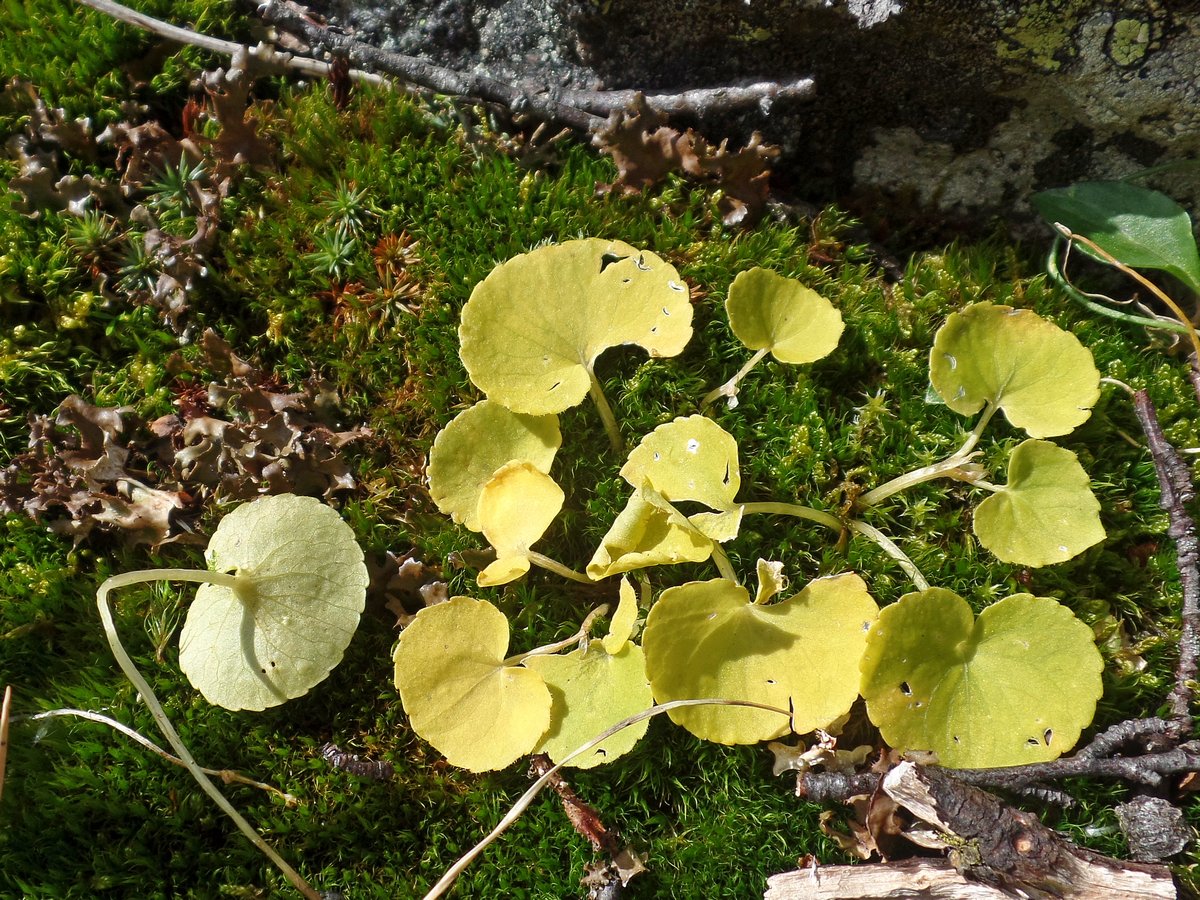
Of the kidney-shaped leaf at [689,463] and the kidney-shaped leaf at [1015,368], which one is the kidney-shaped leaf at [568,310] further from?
the kidney-shaped leaf at [1015,368]

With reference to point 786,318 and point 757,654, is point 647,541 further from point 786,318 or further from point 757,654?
point 786,318

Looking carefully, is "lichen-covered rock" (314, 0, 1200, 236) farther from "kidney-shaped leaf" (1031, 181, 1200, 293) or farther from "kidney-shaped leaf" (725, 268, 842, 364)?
"kidney-shaped leaf" (725, 268, 842, 364)

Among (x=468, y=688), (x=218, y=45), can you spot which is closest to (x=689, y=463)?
(x=468, y=688)

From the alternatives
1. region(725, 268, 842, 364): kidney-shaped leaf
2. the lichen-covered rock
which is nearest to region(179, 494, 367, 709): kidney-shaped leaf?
region(725, 268, 842, 364): kidney-shaped leaf

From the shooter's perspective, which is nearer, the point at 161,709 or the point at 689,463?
the point at 161,709

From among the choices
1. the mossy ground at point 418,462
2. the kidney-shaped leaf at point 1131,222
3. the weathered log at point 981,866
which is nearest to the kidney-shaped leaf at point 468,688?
the mossy ground at point 418,462

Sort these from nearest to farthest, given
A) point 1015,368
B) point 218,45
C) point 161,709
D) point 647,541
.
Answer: point 161,709, point 647,541, point 1015,368, point 218,45

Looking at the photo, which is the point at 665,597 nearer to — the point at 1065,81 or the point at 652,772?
the point at 652,772
